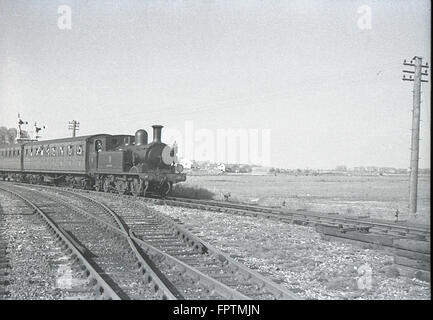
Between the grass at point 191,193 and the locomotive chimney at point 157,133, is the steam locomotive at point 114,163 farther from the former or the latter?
the grass at point 191,193

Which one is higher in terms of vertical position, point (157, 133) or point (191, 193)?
point (157, 133)

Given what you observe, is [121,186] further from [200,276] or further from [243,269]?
[200,276]

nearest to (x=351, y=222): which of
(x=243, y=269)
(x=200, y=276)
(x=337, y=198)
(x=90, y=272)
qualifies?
(x=243, y=269)

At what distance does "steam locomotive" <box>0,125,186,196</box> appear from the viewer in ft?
65.6

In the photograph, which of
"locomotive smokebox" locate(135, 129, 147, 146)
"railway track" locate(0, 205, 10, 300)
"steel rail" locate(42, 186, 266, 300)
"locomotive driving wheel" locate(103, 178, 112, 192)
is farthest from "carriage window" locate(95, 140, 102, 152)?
"steel rail" locate(42, 186, 266, 300)

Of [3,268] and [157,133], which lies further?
[157,133]

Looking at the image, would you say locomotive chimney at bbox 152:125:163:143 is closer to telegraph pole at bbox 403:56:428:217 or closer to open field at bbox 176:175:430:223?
open field at bbox 176:175:430:223

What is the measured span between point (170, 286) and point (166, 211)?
944cm

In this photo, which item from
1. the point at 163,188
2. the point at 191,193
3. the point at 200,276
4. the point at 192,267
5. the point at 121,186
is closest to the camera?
the point at 200,276

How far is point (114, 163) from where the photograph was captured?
20.8 m

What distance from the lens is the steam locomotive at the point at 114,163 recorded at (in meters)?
20.0

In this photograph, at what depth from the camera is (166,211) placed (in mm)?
15750
